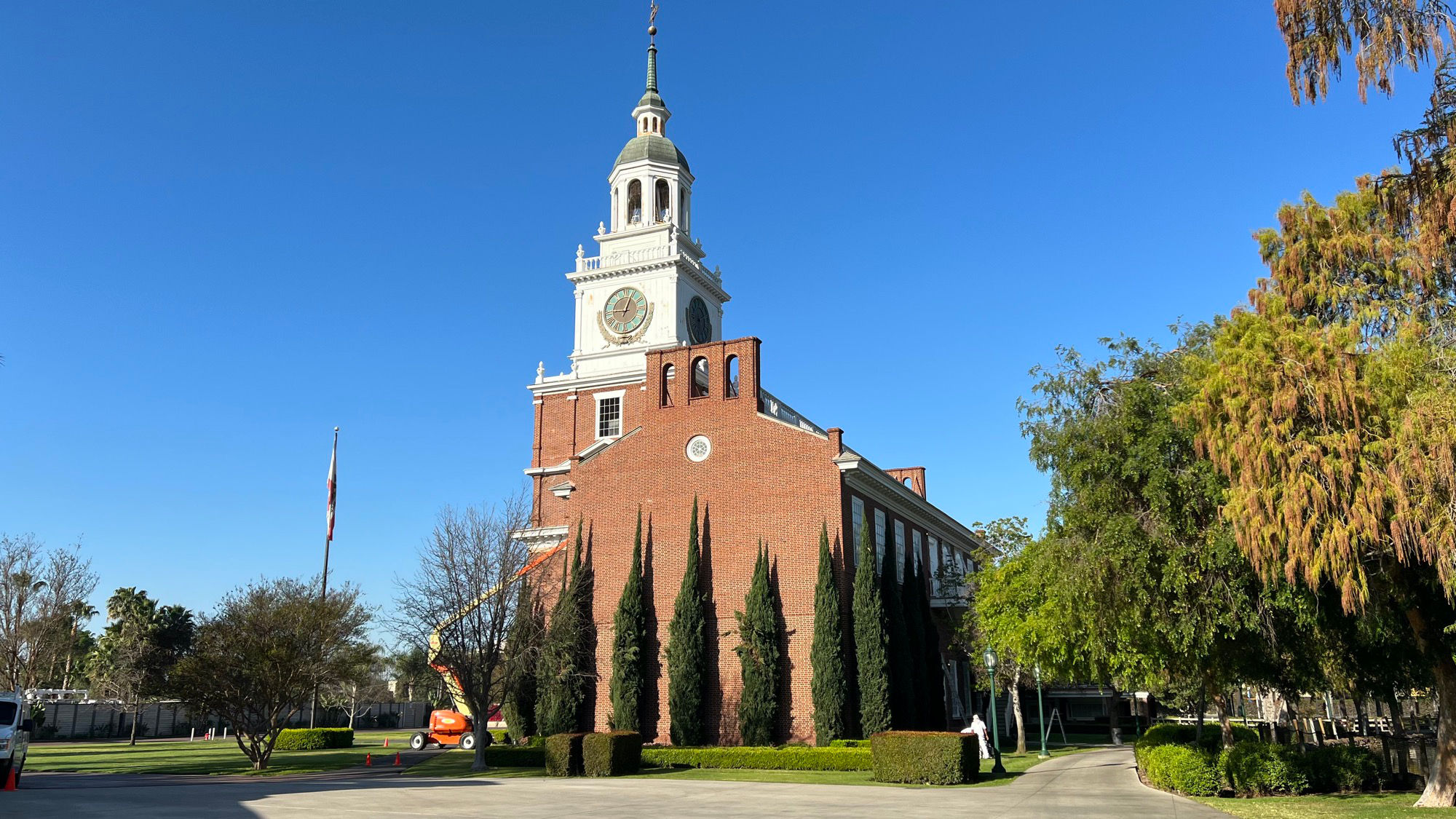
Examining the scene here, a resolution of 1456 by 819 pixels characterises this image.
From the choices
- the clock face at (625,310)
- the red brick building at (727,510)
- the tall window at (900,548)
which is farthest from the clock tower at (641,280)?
the tall window at (900,548)

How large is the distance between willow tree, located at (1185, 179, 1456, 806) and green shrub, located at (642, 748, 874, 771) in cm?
1489

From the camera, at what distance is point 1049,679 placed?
95.4 ft

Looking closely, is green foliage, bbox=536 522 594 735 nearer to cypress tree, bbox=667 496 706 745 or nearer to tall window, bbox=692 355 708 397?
cypress tree, bbox=667 496 706 745

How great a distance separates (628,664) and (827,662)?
7040 mm

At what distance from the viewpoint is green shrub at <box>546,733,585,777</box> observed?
29.5 m

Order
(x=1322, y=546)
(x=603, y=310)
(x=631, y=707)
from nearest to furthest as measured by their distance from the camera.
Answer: (x=1322, y=546) < (x=631, y=707) < (x=603, y=310)

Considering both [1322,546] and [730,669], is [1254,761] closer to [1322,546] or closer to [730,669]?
[1322,546]

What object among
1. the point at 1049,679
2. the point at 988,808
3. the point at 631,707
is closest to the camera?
the point at 988,808

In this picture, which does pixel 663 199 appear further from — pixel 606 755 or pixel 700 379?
pixel 606 755

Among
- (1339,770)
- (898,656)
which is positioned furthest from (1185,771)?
(898,656)

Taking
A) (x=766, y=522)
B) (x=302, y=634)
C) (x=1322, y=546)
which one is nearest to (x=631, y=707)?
(x=766, y=522)

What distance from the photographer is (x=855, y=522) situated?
3719 cm

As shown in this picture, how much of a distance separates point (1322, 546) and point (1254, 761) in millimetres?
8123

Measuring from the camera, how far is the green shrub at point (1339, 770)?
21703mm
